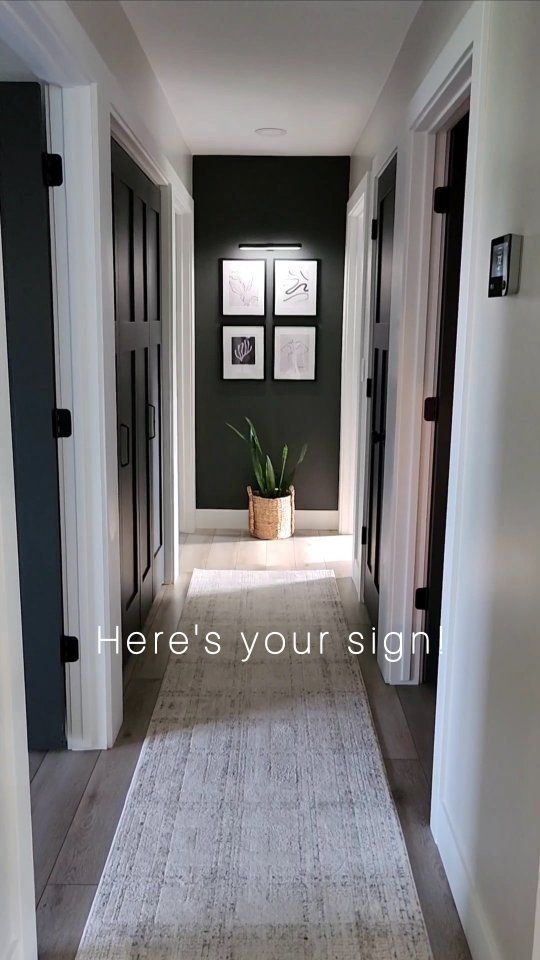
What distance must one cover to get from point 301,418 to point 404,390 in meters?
2.35

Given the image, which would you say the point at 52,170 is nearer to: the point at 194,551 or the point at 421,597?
the point at 421,597

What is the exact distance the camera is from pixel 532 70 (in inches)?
56.2

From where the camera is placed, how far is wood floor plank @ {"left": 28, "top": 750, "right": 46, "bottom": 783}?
7.94 feet

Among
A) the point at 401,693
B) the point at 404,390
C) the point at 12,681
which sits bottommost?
the point at 401,693

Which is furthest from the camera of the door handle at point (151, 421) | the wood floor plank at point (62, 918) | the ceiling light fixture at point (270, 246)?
the ceiling light fixture at point (270, 246)

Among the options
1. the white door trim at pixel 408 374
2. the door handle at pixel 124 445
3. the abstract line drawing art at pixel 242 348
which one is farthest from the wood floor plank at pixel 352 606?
the abstract line drawing art at pixel 242 348

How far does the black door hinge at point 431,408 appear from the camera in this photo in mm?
2861

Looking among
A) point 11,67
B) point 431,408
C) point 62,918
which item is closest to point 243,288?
point 431,408

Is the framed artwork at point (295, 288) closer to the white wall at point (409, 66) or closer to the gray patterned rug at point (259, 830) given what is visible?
the white wall at point (409, 66)

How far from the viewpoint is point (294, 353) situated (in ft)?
16.8

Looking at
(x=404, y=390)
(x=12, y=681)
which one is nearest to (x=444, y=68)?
(x=404, y=390)

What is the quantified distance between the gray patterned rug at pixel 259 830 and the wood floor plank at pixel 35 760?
0.31m

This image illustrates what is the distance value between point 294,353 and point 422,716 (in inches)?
113

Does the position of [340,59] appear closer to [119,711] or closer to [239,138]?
[239,138]
